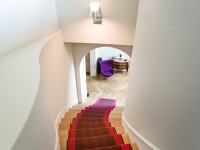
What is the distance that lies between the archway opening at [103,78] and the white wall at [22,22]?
3551 mm

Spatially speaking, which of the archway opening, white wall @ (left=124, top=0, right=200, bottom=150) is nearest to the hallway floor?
the archway opening

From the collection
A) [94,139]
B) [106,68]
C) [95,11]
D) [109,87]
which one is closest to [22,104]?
[94,139]

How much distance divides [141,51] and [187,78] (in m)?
0.94

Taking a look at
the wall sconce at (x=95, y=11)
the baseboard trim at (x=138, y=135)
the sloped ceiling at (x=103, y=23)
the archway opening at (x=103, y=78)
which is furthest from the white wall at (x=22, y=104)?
the archway opening at (x=103, y=78)

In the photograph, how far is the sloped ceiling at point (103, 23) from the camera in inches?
139

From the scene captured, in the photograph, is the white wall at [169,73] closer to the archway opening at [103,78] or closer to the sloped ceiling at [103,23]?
the sloped ceiling at [103,23]

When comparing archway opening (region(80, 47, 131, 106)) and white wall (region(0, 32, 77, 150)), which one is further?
archway opening (region(80, 47, 131, 106))

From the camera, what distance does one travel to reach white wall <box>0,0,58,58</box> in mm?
2152

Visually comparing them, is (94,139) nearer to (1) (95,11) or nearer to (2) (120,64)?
(1) (95,11)

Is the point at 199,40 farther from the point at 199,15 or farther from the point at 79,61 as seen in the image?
the point at 79,61

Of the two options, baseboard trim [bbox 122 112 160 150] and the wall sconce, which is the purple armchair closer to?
the wall sconce

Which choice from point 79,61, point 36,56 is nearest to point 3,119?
point 36,56

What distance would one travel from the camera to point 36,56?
6.71 ft

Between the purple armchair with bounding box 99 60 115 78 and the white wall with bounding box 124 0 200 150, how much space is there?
5862mm
